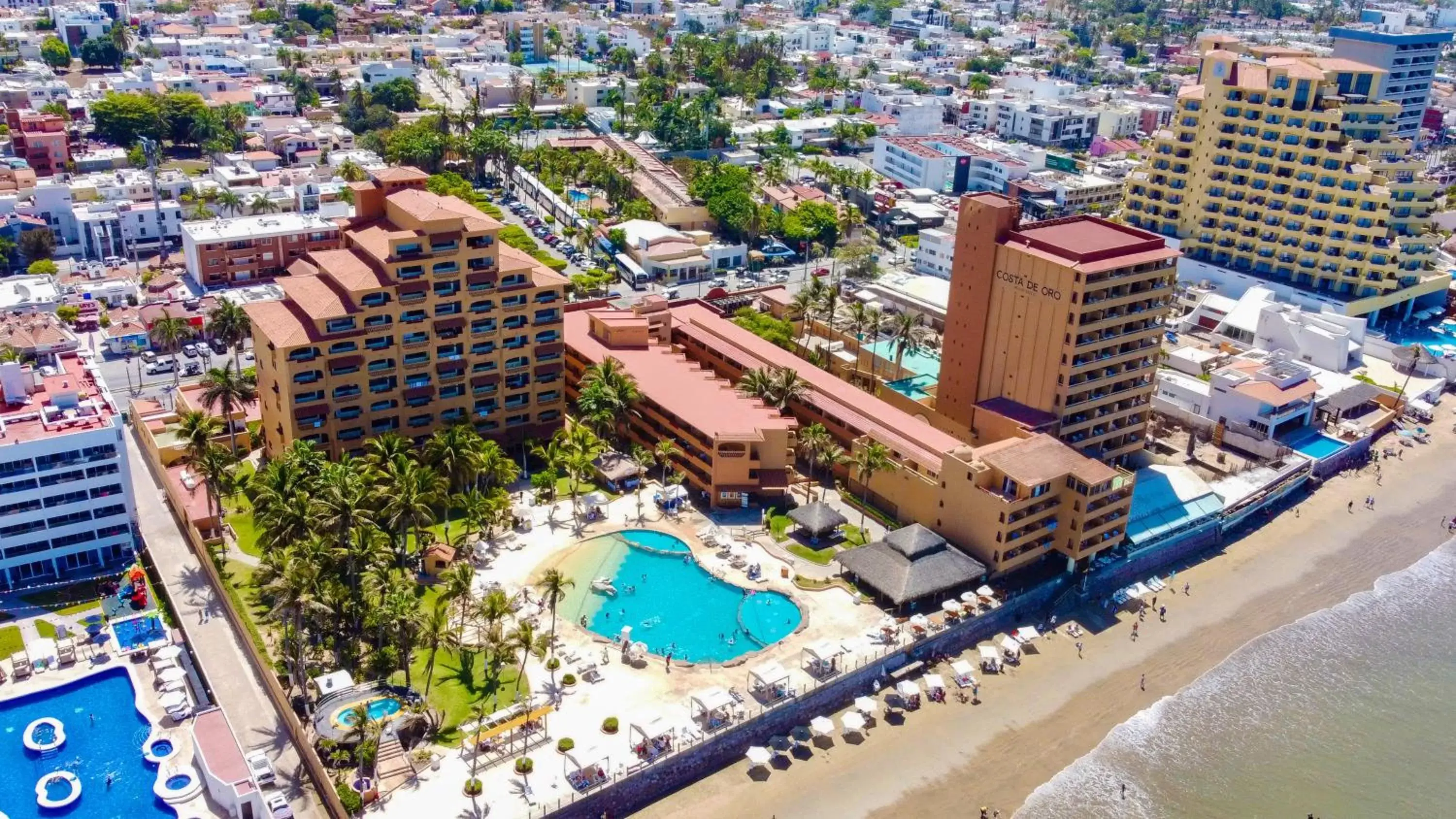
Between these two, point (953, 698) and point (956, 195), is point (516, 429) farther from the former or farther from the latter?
point (956, 195)

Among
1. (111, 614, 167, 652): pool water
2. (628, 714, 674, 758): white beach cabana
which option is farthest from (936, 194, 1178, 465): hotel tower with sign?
(111, 614, 167, 652): pool water

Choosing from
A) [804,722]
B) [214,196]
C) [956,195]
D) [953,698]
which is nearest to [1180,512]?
[953,698]

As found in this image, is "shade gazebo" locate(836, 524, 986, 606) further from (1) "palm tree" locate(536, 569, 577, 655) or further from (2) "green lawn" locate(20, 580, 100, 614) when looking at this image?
(2) "green lawn" locate(20, 580, 100, 614)

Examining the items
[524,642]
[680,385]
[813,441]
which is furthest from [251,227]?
[524,642]

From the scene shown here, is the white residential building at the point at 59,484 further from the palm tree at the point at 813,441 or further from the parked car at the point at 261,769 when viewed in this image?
the palm tree at the point at 813,441

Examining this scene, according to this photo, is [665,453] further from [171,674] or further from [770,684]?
[171,674]
